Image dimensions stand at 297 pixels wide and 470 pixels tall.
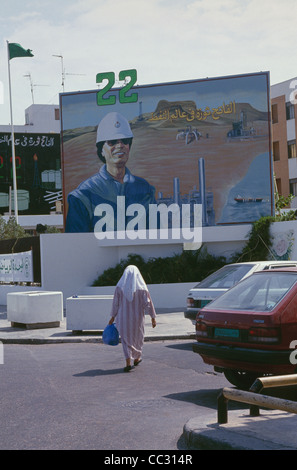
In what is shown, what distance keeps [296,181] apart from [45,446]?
170 ft

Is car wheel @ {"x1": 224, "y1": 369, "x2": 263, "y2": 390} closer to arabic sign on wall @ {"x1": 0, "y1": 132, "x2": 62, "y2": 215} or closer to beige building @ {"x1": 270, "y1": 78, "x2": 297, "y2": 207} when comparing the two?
beige building @ {"x1": 270, "y1": 78, "x2": 297, "y2": 207}

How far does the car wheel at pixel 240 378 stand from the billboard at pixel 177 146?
70.3 feet

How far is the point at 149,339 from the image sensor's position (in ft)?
55.2

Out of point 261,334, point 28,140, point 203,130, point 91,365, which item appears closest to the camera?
point 261,334

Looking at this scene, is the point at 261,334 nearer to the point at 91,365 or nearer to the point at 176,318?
the point at 91,365

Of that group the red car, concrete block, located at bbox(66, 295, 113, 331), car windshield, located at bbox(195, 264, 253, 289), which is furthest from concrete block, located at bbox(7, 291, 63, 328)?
the red car

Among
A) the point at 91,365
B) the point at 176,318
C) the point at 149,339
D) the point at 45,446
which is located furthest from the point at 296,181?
the point at 45,446

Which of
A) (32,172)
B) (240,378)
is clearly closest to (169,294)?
(240,378)

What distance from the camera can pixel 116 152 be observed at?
32750mm

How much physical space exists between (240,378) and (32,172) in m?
65.3

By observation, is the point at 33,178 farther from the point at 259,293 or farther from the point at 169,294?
the point at 259,293

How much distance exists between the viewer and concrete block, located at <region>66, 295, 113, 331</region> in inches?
698

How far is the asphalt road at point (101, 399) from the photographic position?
23.4 feet

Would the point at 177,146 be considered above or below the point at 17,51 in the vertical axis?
below
